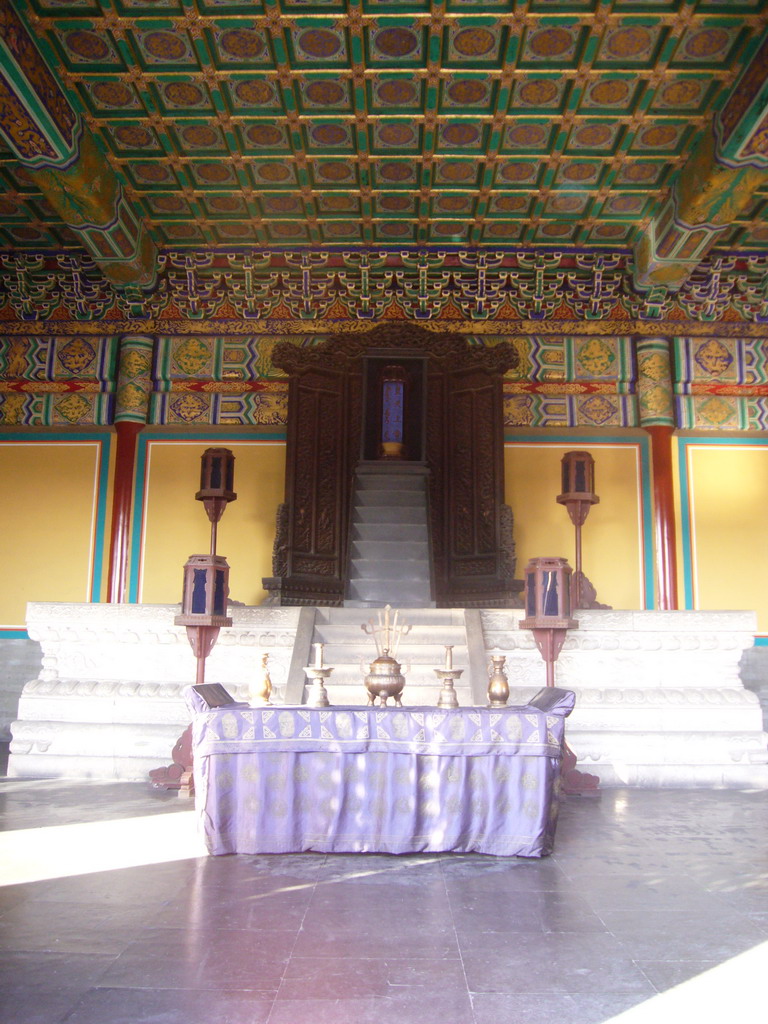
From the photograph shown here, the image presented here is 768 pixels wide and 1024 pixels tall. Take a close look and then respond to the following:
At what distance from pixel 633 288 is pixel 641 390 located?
860mm

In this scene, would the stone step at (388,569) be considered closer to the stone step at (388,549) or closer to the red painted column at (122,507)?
the stone step at (388,549)

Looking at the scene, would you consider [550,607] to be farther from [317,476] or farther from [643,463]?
[643,463]

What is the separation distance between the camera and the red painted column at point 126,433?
701 cm

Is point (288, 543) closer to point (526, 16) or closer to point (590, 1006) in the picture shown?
point (526, 16)

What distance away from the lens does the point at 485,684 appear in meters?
4.05

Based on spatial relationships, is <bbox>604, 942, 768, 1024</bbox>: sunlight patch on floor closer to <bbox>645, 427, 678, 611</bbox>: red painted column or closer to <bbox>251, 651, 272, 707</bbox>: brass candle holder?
<bbox>251, 651, 272, 707</bbox>: brass candle holder

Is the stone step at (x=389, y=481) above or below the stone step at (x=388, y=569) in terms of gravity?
above

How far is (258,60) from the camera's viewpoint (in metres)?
5.01

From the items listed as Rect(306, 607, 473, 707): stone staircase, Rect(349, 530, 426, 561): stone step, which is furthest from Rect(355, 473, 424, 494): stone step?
Rect(306, 607, 473, 707): stone staircase

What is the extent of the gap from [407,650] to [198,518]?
3180 millimetres

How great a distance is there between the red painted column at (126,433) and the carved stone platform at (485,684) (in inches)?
92.3

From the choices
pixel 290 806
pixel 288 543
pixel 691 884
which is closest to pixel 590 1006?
pixel 691 884

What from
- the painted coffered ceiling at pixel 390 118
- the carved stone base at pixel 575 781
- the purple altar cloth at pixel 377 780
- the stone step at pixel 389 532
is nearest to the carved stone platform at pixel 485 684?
the carved stone base at pixel 575 781

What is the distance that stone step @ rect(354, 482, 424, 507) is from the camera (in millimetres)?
6546
